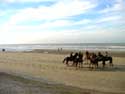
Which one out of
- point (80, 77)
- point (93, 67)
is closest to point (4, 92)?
point (80, 77)

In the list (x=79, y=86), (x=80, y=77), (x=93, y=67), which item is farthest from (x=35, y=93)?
(x=93, y=67)

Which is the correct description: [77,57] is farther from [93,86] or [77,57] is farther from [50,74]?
[93,86]

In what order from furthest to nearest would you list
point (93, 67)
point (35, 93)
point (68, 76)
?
1. point (93, 67)
2. point (68, 76)
3. point (35, 93)

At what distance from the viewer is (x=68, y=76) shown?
17.7 meters

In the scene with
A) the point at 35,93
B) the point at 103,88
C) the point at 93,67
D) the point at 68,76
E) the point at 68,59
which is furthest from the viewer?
the point at 68,59

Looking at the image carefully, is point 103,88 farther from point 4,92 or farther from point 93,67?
point 93,67

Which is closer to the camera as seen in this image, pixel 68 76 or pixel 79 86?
pixel 79 86

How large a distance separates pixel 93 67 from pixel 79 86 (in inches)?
302

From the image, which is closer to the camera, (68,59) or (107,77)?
(107,77)

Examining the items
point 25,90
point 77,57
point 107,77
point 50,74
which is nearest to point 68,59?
point 77,57

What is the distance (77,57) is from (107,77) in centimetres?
671

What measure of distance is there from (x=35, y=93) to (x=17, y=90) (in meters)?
1.03

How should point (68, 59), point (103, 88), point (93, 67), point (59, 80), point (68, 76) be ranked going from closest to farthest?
1. point (103, 88)
2. point (59, 80)
3. point (68, 76)
4. point (93, 67)
5. point (68, 59)

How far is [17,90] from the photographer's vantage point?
12203 millimetres
